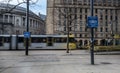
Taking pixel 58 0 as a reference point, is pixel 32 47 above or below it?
below

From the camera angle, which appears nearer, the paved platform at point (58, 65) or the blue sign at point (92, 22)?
the paved platform at point (58, 65)

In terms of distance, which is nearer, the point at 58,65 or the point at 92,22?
the point at 58,65

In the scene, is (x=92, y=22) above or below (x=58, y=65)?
above

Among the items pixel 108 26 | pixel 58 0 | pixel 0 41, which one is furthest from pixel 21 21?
pixel 0 41

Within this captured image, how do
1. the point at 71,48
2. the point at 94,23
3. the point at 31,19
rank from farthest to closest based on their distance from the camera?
the point at 31,19
the point at 71,48
the point at 94,23

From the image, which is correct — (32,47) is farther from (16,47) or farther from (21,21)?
(21,21)

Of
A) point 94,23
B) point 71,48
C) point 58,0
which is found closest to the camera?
point 94,23

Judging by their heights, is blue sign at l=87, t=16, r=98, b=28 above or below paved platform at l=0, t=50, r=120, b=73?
above

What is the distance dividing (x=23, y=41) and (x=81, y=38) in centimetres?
7701

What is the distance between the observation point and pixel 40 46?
57781 mm

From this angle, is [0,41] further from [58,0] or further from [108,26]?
[108,26]

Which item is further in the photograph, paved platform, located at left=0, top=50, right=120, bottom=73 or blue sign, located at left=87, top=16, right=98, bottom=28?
blue sign, located at left=87, top=16, right=98, bottom=28

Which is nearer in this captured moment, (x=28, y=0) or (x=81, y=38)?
(x=28, y=0)

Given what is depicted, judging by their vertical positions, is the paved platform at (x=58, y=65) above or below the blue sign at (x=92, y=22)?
below
